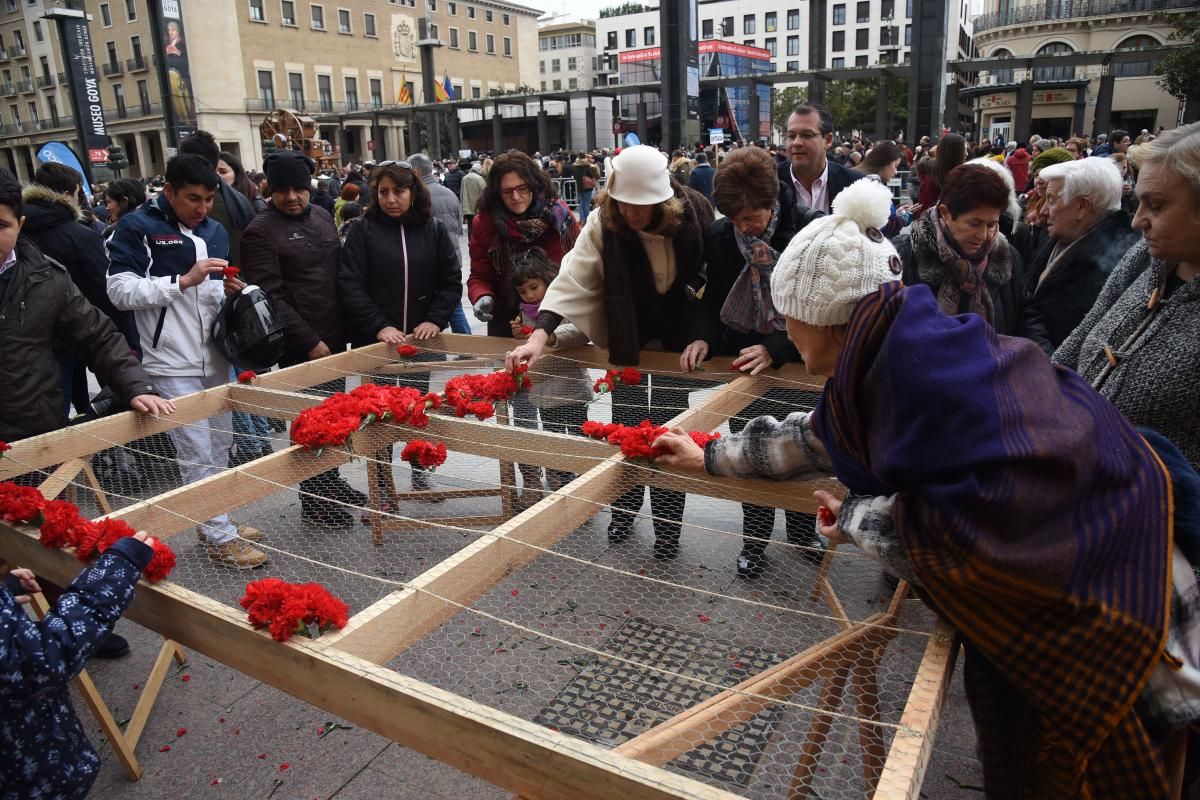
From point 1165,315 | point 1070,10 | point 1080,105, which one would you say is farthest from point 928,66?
point 1070,10

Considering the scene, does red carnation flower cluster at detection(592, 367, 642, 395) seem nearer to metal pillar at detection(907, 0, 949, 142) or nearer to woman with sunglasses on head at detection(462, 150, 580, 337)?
woman with sunglasses on head at detection(462, 150, 580, 337)

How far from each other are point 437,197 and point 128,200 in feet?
8.72

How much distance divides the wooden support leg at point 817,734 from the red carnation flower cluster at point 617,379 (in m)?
1.64

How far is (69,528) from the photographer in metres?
2.02

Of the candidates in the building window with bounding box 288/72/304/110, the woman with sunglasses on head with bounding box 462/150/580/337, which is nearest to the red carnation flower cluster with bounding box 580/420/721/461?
the woman with sunglasses on head with bounding box 462/150/580/337

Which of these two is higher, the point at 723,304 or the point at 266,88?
the point at 266,88

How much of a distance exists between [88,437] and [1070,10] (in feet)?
169

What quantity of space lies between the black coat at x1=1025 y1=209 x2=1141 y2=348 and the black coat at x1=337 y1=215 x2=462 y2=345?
273cm

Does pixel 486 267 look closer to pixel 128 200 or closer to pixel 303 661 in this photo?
pixel 303 661

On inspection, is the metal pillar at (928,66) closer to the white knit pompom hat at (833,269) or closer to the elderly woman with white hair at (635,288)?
the elderly woman with white hair at (635,288)

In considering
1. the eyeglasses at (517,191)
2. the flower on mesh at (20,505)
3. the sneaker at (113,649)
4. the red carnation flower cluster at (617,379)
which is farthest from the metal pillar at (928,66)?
the flower on mesh at (20,505)

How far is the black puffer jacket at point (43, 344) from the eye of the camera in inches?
108

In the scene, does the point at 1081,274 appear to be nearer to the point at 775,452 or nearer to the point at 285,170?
the point at 775,452

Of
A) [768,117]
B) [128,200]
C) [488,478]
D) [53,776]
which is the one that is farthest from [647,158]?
[768,117]
